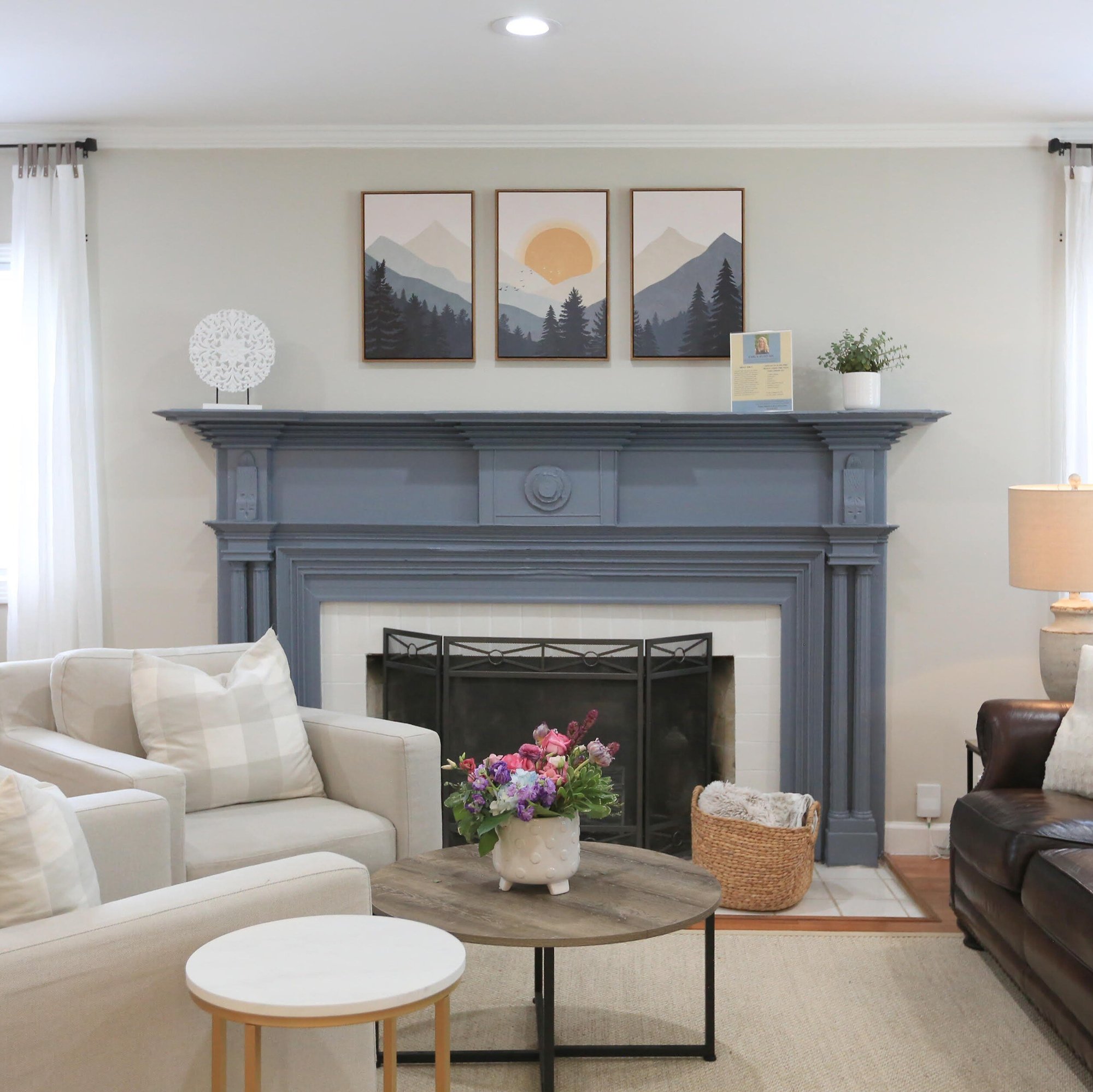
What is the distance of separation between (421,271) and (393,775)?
6.27ft

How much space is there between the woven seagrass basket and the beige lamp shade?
98 cm

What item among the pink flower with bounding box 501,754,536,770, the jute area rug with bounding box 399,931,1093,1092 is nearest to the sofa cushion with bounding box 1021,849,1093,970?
the jute area rug with bounding box 399,931,1093,1092

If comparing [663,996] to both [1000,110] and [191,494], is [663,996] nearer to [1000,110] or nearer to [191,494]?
[191,494]

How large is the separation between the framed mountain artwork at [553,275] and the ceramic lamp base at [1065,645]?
173 centimetres

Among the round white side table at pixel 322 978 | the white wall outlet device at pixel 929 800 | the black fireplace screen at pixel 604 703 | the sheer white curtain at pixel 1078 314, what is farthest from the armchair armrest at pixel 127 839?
the sheer white curtain at pixel 1078 314

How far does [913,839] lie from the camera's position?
4012 mm

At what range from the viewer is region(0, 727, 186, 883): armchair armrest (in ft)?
8.18

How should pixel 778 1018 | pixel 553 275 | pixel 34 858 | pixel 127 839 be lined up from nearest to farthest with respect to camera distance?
pixel 34 858
pixel 127 839
pixel 778 1018
pixel 553 275

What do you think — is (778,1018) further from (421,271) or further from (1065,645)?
(421,271)

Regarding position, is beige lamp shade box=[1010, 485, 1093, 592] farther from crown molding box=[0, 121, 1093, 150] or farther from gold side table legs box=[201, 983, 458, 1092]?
gold side table legs box=[201, 983, 458, 1092]

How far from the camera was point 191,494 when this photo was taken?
4078 mm

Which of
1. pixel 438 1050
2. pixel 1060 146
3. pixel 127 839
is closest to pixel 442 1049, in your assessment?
pixel 438 1050

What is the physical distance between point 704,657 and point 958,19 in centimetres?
210

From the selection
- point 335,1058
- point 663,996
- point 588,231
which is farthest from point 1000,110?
point 335,1058
